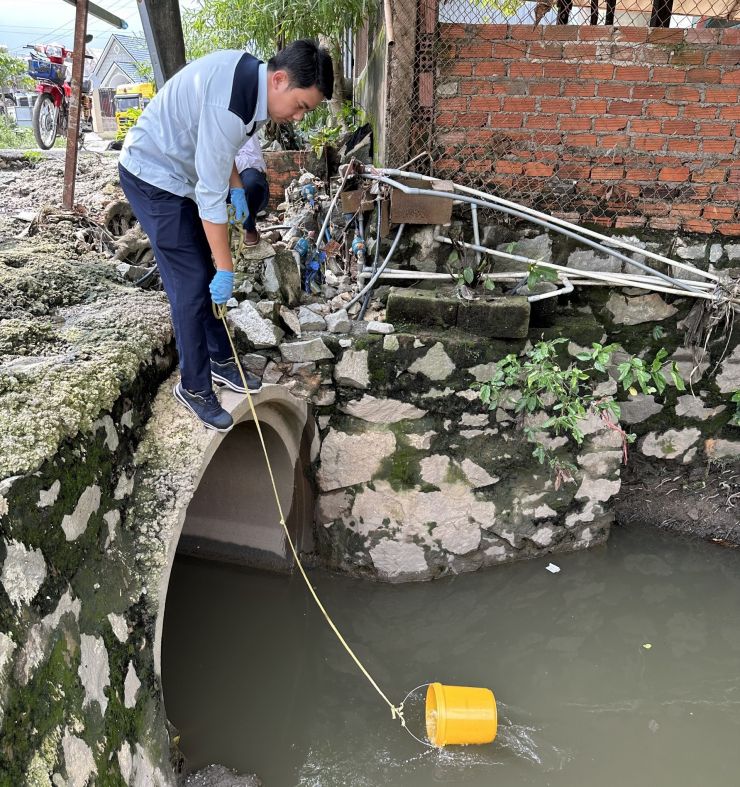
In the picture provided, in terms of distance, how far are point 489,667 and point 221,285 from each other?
2581mm

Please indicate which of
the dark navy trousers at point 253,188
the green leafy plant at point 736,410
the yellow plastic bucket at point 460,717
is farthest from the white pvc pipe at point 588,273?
the yellow plastic bucket at point 460,717

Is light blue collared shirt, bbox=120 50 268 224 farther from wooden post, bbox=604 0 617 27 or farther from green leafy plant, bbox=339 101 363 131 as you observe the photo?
green leafy plant, bbox=339 101 363 131

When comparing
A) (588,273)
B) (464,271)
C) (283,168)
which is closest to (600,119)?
(588,273)

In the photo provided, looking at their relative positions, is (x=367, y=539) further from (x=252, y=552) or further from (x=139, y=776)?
(x=139, y=776)

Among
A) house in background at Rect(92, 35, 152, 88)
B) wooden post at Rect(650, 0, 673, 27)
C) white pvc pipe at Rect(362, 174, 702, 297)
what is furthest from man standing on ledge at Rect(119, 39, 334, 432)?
house in background at Rect(92, 35, 152, 88)

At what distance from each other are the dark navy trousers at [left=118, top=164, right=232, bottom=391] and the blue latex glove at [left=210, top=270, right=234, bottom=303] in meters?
0.10

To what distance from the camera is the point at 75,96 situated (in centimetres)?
374

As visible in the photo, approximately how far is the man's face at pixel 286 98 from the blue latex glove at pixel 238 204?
0.57 metres

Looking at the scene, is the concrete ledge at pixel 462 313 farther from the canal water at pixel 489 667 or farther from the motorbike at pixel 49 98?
the motorbike at pixel 49 98

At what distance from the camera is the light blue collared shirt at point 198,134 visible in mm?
2076

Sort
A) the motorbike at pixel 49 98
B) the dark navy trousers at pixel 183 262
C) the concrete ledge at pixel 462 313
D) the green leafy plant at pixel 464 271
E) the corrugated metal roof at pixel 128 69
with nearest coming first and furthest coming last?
the dark navy trousers at pixel 183 262 → the concrete ledge at pixel 462 313 → the green leafy plant at pixel 464 271 → the motorbike at pixel 49 98 → the corrugated metal roof at pixel 128 69

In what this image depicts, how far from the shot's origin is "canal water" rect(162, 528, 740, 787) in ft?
9.60

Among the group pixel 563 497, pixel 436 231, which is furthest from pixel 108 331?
pixel 563 497

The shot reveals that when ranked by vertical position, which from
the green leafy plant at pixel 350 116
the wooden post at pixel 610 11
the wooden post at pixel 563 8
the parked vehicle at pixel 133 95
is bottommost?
the green leafy plant at pixel 350 116
